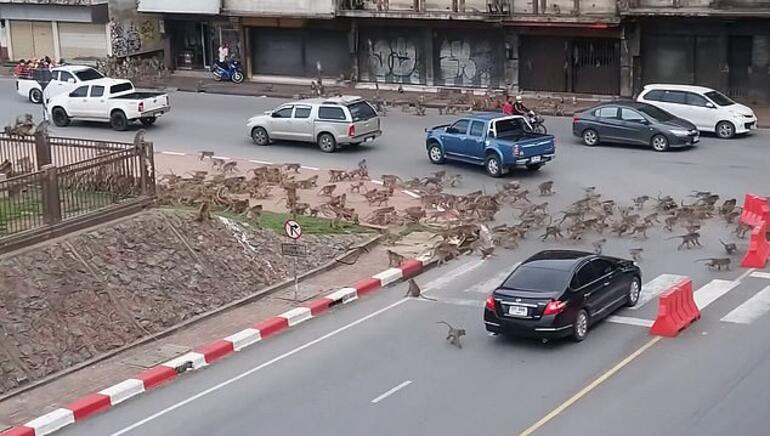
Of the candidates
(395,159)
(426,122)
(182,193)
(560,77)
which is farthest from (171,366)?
(560,77)

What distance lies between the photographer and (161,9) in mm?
55219

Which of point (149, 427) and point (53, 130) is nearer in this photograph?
point (149, 427)

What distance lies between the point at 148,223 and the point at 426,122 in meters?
19.9

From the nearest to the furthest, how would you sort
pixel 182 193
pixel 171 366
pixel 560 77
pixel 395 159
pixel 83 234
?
1. pixel 171 366
2. pixel 83 234
3. pixel 182 193
4. pixel 395 159
5. pixel 560 77

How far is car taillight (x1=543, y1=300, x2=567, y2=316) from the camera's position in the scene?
2020cm

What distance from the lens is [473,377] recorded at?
766 inches

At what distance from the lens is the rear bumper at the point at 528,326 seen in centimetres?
2023

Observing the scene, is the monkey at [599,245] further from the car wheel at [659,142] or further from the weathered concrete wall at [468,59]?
the weathered concrete wall at [468,59]

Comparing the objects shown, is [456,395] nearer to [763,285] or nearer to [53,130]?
[763,285]

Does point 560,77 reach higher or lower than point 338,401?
higher

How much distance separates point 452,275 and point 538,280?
4.71 metres

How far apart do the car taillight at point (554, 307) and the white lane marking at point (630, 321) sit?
Answer: 1.97 metres

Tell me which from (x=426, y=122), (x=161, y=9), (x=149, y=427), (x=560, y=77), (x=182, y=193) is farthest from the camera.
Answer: (x=161, y=9)

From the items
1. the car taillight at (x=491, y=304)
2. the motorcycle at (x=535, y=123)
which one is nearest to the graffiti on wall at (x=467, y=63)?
the motorcycle at (x=535, y=123)
